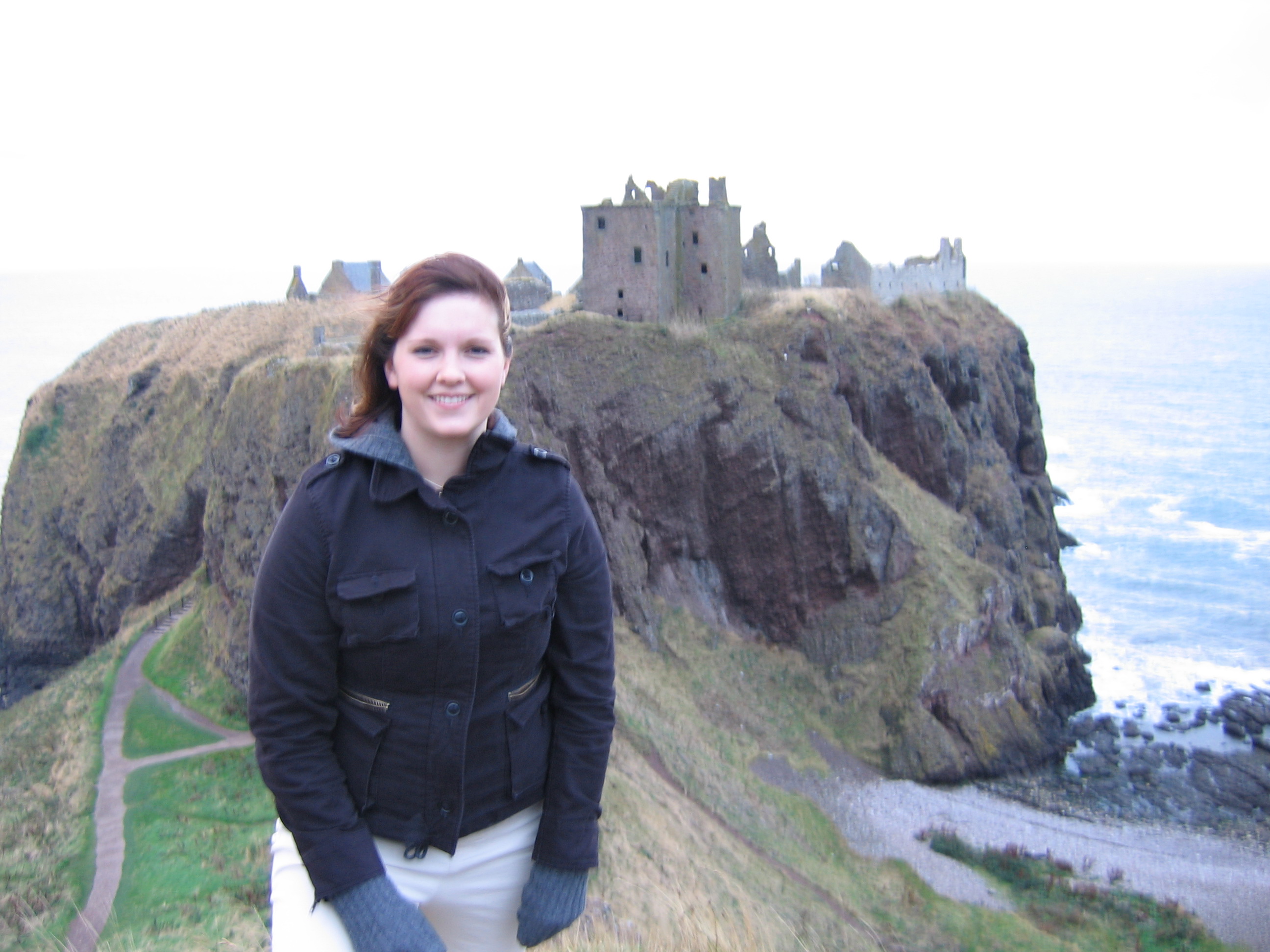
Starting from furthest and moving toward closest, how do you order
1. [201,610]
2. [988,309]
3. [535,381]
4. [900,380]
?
[988,309]
[900,380]
[535,381]
[201,610]

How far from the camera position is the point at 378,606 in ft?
15.6

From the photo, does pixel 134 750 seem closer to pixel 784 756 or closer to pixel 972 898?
pixel 784 756

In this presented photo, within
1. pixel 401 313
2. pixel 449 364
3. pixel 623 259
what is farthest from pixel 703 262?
pixel 449 364

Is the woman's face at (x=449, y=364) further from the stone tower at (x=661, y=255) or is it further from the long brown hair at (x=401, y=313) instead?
the stone tower at (x=661, y=255)

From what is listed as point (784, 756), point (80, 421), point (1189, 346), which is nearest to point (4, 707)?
point (80, 421)

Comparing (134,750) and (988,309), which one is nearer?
(134,750)

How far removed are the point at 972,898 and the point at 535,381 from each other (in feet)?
72.1

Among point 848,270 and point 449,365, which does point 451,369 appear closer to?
point 449,365

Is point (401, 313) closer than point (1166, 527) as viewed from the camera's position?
Yes

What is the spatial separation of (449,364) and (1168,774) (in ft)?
135

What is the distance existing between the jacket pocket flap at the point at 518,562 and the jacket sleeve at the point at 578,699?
22cm

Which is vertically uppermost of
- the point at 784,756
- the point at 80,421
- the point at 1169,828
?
the point at 80,421

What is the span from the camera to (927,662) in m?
36.5

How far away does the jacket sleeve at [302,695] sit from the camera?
15.5ft
